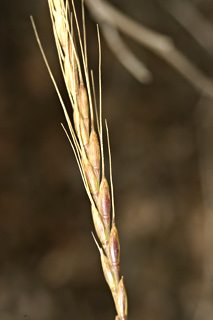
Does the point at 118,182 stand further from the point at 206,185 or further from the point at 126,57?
the point at 126,57

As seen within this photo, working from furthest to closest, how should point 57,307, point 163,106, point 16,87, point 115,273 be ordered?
point 163,106, point 16,87, point 57,307, point 115,273

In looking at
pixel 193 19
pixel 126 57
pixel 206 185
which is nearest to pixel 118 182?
pixel 206 185

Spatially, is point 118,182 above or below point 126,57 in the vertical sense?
below

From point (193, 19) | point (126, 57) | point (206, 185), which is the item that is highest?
point (193, 19)

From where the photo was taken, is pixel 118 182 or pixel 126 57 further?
pixel 118 182

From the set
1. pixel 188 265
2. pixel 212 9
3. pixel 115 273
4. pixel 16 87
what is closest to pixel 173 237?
pixel 188 265

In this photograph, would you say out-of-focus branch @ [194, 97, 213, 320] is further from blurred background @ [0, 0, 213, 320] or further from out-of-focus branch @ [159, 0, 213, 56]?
out-of-focus branch @ [159, 0, 213, 56]

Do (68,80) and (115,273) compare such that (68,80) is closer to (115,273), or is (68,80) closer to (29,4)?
(115,273)

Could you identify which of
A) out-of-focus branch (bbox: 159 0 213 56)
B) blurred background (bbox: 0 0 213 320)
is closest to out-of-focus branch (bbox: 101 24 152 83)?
blurred background (bbox: 0 0 213 320)

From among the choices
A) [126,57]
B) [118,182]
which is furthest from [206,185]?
[126,57]
